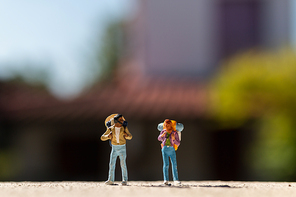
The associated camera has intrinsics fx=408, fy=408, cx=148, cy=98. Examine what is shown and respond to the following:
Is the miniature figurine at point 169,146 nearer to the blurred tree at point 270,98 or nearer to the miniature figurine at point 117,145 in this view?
the miniature figurine at point 117,145

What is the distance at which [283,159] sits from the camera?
7875 millimetres

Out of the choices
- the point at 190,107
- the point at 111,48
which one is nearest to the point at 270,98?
the point at 190,107

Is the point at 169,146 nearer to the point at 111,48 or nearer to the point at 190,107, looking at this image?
the point at 190,107

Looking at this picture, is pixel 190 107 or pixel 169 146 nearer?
pixel 169 146

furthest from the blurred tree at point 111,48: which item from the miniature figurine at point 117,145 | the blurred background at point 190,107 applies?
the miniature figurine at point 117,145

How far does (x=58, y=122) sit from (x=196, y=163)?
12.3 feet

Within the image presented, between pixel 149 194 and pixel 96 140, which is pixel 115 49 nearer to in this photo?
pixel 96 140

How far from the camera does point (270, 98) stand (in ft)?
25.1

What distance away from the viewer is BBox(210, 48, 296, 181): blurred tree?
24.8 feet

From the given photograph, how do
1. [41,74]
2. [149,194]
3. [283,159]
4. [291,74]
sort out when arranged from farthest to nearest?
[41,74] < [283,159] < [291,74] < [149,194]

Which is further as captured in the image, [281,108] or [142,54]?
[142,54]

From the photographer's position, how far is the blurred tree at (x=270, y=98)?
7.55m

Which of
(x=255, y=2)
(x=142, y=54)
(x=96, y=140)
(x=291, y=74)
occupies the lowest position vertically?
(x=96, y=140)

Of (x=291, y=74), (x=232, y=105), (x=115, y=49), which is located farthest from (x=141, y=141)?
(x=115, y=49)
